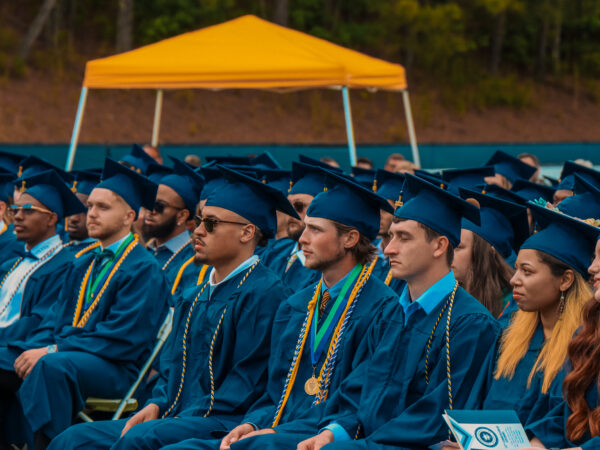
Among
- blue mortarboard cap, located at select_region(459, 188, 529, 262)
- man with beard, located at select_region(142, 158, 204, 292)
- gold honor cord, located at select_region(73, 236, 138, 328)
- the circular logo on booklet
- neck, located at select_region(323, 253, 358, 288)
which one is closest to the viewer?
the circular logo on booklet

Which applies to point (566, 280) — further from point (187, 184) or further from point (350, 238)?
point (187, 184)

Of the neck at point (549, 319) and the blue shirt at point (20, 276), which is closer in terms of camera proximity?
the neck at point (549, 319)

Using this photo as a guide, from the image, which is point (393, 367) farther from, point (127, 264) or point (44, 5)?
point (44, 5)

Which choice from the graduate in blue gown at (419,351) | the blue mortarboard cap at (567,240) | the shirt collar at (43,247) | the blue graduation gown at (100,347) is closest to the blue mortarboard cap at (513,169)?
the blue graduation gown at (100,347)

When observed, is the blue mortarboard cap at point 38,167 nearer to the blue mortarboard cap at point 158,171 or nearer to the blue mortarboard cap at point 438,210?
the blue mortarboard cap at point 158,171

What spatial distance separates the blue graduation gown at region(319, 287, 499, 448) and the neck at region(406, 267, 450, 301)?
3.6 inches

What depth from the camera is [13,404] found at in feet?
21.6

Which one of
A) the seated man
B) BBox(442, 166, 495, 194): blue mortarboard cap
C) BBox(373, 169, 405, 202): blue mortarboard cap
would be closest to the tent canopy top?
BBox(442, 166, 495, 194): blue mortarboard cap

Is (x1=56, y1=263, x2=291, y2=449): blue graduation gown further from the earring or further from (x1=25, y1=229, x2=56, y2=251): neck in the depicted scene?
(x1=25, y1=229, x2=56, y2=251): neck

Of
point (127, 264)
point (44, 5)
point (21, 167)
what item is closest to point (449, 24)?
point (44, 5)

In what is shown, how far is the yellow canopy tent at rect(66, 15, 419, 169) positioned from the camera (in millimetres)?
12242

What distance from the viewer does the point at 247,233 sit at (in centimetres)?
530

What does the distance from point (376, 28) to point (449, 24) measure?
2670 millimetres

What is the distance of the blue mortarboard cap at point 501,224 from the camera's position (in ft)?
18.3
